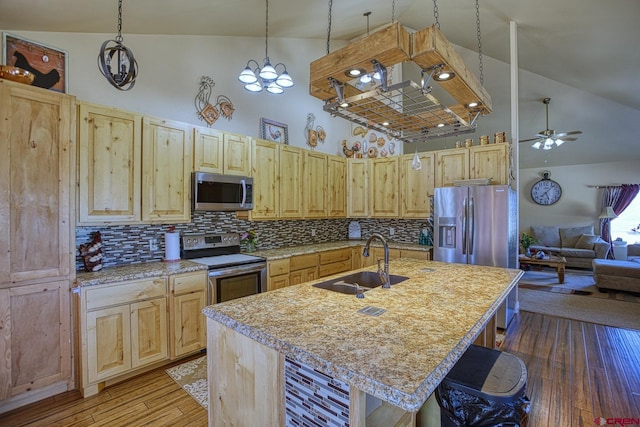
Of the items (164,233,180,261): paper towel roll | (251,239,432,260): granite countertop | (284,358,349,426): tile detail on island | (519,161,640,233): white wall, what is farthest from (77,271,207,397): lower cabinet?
(519,161,640,233): white wall

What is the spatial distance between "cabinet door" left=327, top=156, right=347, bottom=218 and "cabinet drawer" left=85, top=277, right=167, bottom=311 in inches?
106

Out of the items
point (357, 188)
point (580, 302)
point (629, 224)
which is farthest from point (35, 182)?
point (629, 224)

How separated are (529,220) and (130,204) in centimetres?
1004

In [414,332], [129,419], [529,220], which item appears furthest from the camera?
[529,220]

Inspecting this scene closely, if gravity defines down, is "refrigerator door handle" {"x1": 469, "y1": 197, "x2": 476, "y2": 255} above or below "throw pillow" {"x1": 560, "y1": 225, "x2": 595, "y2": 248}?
above

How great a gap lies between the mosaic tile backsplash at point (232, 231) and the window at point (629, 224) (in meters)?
6.72

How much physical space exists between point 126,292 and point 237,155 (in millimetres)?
1838

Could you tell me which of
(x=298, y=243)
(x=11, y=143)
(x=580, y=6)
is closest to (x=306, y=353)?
(x=11, y=143)

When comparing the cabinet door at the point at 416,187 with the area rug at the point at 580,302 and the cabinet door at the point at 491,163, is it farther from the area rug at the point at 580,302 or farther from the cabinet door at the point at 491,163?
the area rug at the point at 580,302

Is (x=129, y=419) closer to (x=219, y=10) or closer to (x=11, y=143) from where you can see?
(x=11, y=143)

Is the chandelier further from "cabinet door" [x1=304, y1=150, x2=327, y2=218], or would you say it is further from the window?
the window

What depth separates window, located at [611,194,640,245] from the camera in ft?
24.8

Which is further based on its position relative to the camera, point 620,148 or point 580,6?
point 620,148

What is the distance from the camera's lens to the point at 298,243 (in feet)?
15.4
